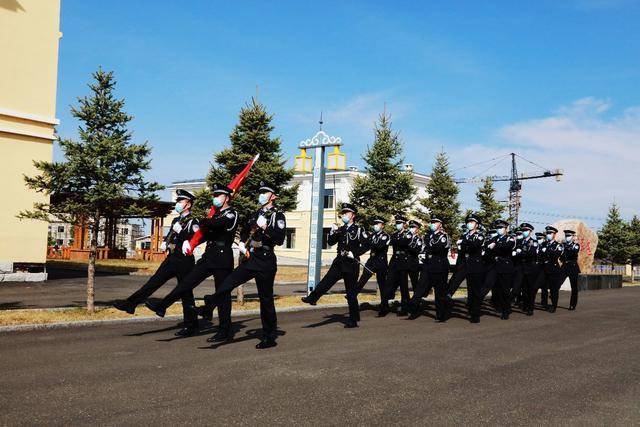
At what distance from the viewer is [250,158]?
15.9 metres

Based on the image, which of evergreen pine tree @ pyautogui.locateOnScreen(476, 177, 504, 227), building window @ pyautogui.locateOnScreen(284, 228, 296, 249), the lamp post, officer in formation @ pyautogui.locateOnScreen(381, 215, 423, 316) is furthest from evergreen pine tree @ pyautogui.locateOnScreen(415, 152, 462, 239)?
building window @ pyautogui.locateOnScreen(284, 228, 296, 249)

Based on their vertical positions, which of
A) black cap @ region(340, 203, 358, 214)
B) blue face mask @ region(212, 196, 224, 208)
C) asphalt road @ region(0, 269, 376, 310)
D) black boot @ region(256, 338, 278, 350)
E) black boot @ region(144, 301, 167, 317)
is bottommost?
asphalt road @ region(0, 269, 376, 310)

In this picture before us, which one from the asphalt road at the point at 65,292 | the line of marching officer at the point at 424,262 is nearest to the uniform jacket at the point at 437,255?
the line of marching officer at the point at 424,262

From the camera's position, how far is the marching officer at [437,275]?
12320 mm

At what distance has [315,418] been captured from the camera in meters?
5.03

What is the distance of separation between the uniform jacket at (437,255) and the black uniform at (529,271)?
3400 millimetres

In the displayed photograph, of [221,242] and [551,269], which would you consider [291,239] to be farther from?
[221,242]

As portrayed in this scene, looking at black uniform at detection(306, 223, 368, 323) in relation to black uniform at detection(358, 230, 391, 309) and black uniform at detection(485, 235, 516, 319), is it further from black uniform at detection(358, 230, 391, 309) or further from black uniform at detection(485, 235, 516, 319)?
black uniform at detection(485, 235, 516, 319)

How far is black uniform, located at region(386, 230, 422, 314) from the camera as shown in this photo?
12727 millimetres

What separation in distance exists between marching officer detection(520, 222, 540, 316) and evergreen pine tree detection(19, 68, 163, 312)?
9016mm

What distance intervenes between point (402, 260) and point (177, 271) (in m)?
5.15

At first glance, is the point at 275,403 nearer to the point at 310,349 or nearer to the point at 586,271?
the point at 310,349

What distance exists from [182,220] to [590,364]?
6424 millimetres

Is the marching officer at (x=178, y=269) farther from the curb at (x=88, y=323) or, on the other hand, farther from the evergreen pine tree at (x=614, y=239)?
the evergreen pine tree at (x=614, y=239)
